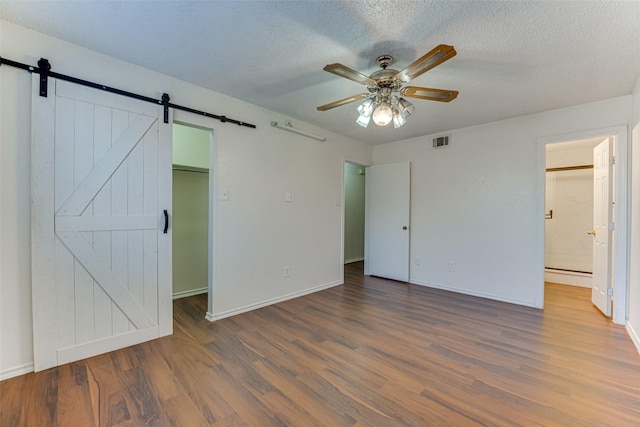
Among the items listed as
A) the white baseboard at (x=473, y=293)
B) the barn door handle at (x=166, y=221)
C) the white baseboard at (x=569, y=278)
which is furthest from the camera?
the white baseboard at (x=569, y=278)

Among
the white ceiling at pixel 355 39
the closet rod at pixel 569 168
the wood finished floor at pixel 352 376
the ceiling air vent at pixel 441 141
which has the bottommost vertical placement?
the wood finished floor at pixel 352 376

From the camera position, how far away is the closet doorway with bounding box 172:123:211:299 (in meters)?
3.54

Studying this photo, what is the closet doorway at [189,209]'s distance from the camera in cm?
354

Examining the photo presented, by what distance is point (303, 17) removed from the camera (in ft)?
5.57

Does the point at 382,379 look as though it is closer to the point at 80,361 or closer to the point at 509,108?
the point at 80,361

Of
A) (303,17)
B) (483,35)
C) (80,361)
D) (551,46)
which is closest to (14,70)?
(303,17)

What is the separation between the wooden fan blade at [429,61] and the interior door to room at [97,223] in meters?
2.08

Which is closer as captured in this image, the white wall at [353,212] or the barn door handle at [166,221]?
the barn door handle at [166,221]

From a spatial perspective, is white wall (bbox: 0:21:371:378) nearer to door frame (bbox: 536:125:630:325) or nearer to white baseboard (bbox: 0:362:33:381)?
white baseboard (bbox: 0:362:33:381)

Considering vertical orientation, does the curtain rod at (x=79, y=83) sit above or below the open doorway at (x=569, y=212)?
above

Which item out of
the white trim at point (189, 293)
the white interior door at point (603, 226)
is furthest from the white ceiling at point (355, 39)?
the white trim at point (189, 293)

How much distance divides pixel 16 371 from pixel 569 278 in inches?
257

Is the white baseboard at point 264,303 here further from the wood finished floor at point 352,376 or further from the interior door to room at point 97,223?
the interior door to room at point 97,223

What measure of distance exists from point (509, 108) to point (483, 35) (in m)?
1.68
